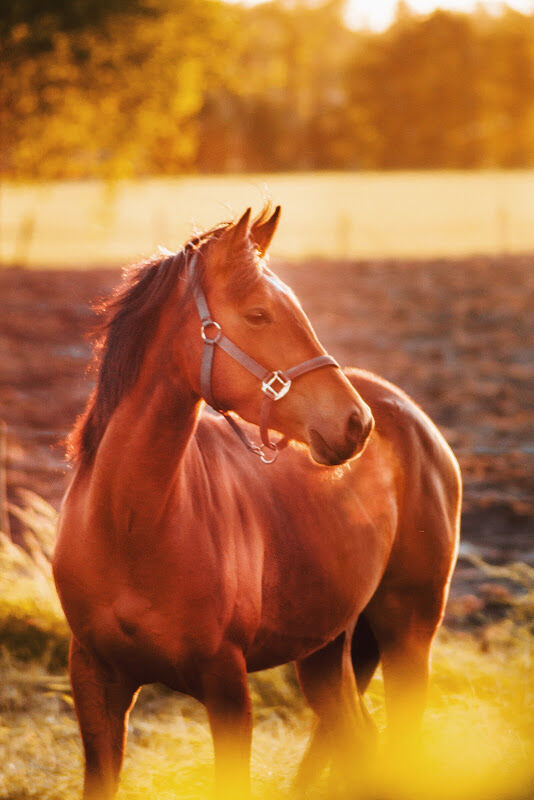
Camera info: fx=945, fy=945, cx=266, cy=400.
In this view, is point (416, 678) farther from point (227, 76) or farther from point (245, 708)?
point (227, 76)

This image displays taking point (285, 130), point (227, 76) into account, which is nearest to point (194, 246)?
point (227, 76)

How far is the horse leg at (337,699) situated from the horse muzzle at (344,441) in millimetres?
1315

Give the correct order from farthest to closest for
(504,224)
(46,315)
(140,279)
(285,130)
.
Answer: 1. (285,130)
2. (504,224)
3. (46,315)
4. (140,279)

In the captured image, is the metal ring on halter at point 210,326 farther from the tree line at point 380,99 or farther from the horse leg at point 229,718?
the tree line at point 380,99

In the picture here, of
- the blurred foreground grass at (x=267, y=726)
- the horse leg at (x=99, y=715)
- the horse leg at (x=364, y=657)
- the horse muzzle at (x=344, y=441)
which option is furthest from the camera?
the horse leg at (x=364, y=657)

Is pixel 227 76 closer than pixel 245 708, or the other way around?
pixel 245 708

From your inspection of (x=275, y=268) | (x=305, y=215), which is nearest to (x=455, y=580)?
(x=275, y=268)

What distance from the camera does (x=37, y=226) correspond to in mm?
30031

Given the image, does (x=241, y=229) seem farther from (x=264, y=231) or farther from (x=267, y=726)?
(x=267, y=726)

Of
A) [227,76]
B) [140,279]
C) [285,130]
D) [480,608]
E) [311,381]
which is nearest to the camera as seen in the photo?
[311,381]

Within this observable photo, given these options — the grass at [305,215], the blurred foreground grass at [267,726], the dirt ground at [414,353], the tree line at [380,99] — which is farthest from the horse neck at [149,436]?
the tree line at [380,99]

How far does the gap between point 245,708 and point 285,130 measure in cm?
5650

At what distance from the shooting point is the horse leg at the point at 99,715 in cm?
288

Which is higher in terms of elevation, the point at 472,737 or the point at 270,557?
the point at 270,557
